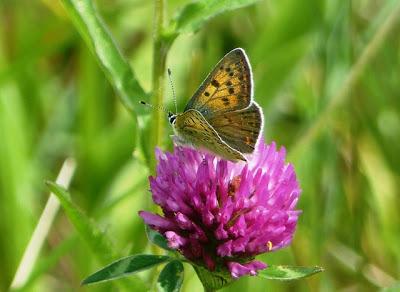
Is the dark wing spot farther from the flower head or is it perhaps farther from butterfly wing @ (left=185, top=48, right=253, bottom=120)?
the flower head

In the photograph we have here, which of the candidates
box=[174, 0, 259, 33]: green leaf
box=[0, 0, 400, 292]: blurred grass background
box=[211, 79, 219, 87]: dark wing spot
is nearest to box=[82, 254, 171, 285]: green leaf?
box=[211, 79, 219, 87]: dark wing spot

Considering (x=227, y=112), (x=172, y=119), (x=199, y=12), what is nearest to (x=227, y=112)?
(x=227, y=112)

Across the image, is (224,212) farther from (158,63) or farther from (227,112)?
(158,63)

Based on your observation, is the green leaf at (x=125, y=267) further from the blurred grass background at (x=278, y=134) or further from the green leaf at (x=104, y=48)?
the blurred grass background at (x=278, y=134)

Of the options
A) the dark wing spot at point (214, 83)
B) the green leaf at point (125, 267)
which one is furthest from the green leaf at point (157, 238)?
the dark wing spot at point (214, 83)

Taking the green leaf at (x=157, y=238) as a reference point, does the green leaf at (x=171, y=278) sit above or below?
below

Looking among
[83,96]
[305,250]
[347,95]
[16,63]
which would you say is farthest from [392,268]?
[16,63]
